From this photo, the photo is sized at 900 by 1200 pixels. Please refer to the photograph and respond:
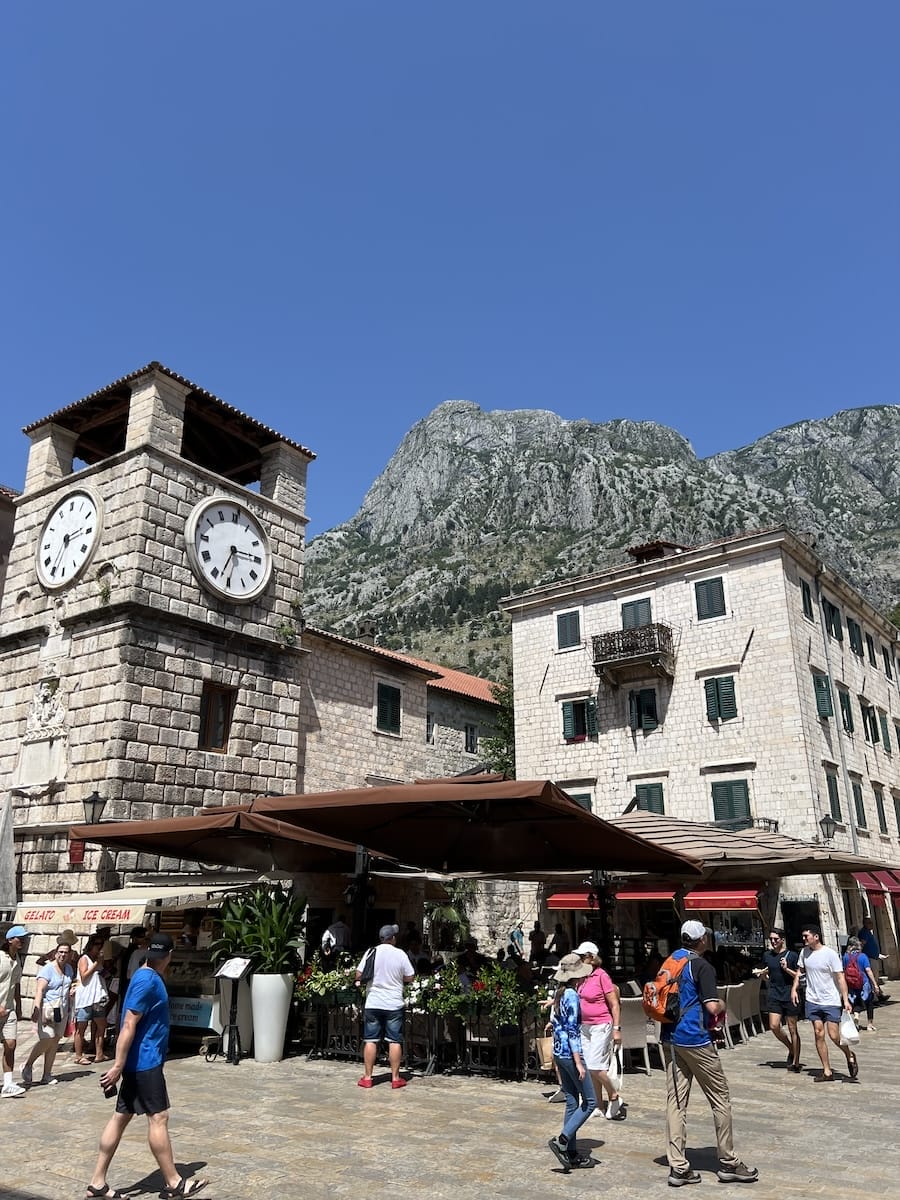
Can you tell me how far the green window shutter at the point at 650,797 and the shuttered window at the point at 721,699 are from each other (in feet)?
8.97

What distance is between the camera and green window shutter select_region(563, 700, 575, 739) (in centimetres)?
2858

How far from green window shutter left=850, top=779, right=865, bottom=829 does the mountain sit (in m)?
47.6

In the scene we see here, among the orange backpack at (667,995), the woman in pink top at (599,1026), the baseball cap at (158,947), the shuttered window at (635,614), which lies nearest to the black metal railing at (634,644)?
the shuttered window at (635,614)

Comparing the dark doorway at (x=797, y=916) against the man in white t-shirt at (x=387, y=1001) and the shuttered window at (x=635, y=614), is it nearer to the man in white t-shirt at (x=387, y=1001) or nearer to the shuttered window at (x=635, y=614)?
the shuttered window at (x=635, y=614)

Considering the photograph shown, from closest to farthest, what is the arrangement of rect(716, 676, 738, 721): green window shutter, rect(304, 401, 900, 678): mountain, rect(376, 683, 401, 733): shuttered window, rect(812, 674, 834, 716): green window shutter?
rect(376, 683, 401, 733): shuttered window
rect(716, 676, 738, 721): green window shutter
rect(812, 674, 834, 716): green window shutter
rect(304, 401, 900, 678): mountain

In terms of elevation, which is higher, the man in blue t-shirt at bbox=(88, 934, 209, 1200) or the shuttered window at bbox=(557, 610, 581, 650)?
the shuttered window at bbox=(557, 610, 581, 650)

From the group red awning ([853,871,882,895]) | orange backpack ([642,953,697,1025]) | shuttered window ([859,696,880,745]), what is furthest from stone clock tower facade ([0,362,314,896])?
shuttered window ([859,696,880,745])

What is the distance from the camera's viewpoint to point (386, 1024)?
9.34 metres

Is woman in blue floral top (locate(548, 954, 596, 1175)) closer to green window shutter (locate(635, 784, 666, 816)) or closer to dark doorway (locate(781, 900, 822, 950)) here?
dark doorway (locate(781, 900, 822, 950))

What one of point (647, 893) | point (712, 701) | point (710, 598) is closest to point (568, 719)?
point (712, 701)

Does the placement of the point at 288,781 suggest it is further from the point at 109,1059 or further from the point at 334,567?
the point at 334,567

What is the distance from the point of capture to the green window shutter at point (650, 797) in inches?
1022

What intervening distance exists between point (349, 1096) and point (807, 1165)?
4363 mm

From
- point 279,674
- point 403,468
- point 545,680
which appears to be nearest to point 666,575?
point 545,680
